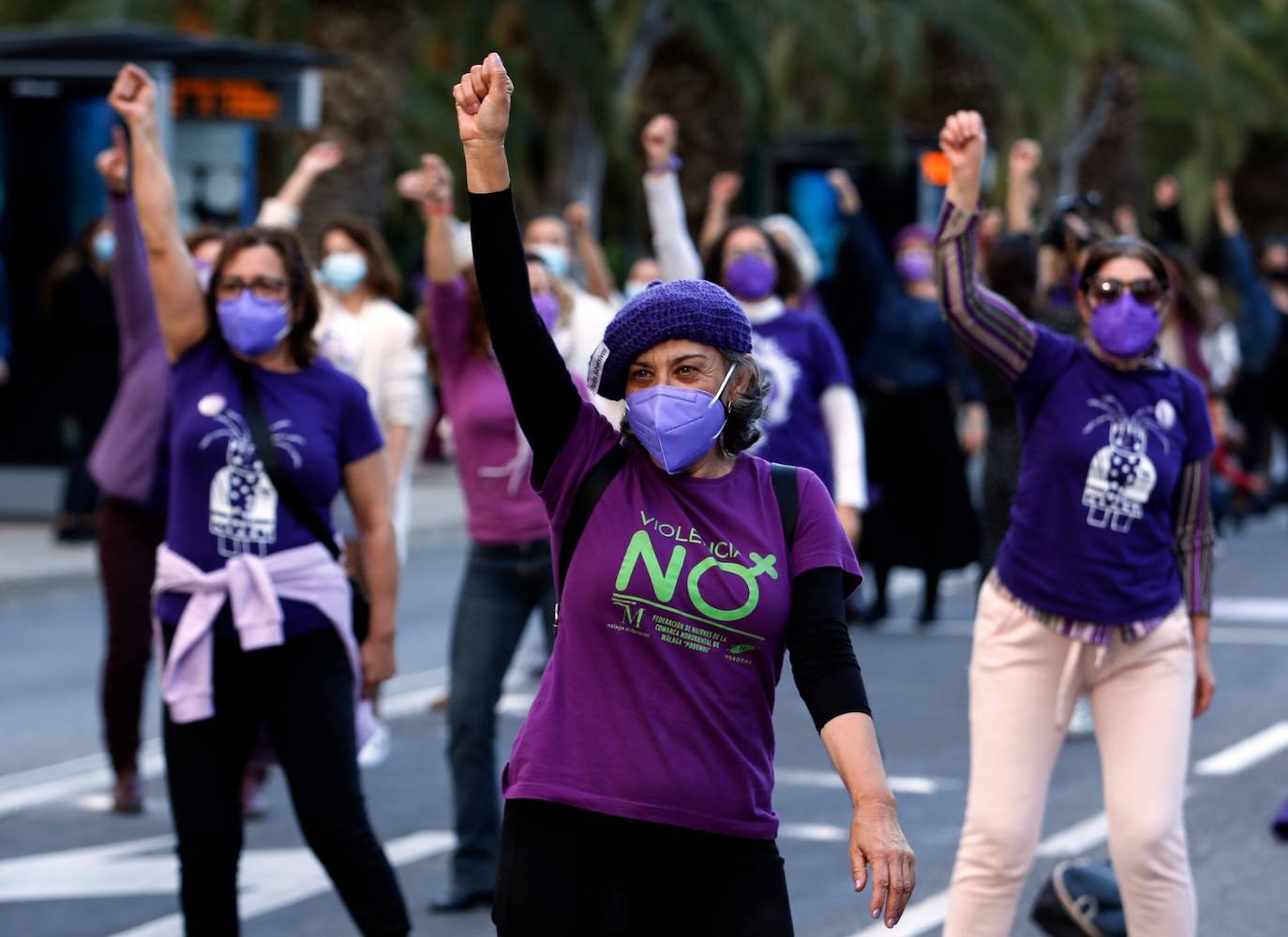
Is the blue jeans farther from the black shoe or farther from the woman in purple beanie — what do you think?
the woman in purple beanie

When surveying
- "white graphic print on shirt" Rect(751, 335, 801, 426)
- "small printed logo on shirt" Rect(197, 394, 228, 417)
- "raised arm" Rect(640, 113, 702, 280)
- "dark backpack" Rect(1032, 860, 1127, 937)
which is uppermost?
"raised arm" Rect(640, 113, 702, 280)

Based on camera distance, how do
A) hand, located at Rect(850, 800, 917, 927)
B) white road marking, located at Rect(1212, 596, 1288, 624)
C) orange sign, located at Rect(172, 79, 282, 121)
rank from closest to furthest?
hand, located at Rect(850, 800, 917, 927), white road marking, located at Rect(1212, 596, 1288, 624), orange sign, located at Rect(172, 79, 282, 121)

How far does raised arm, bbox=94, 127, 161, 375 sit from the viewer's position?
20.4 feet

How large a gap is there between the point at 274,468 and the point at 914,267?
22.3ft

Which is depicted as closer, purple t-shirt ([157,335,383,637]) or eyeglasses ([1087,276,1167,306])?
purple t-shirt ([157,335,383,637])

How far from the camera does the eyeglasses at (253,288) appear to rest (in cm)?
540

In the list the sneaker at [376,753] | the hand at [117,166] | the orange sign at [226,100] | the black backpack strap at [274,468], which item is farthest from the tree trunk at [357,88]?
the black backpack strap at [274,468]

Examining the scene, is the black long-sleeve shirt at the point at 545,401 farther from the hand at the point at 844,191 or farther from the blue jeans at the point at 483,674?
the hand at the point at 844,191

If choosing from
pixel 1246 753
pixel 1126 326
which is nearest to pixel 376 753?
pixel 1246 753

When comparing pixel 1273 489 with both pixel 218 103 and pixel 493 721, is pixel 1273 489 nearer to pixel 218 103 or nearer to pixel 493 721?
pixel 218 103

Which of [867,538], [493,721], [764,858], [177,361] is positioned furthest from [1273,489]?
[764,858]

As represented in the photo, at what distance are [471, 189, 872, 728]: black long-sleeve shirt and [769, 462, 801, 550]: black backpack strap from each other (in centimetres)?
8

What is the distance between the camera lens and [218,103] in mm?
16031

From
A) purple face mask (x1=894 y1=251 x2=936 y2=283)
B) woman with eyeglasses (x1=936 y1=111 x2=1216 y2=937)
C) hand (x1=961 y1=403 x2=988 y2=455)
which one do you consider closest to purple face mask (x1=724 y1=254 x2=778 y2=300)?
woman with eyeglasses (x1=936 y1=111 x2=1216 y2=937)
